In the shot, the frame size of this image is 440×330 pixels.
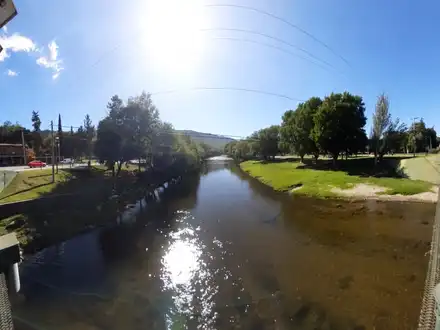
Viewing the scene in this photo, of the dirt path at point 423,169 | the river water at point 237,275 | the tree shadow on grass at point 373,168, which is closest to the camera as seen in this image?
the river water at point 237,275

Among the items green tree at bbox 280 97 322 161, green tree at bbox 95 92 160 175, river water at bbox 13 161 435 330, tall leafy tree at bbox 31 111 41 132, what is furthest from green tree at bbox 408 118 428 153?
tall leafy tree at bbox 31 111 41 132

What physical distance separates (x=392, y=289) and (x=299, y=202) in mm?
26278

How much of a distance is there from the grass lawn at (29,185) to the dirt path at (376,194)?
40.4 m

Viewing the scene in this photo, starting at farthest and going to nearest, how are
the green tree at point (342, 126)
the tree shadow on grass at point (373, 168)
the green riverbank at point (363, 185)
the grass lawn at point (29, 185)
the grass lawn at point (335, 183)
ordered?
1. the green tree at point (342, 126)
2. the tree shadow on grass at point (373, 168)
3. the grass lawn at point (335, 183)
4. the green riverbank at point (363, 185)
5. the grass lawn at point (29, 185)

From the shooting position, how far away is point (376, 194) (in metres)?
40.4

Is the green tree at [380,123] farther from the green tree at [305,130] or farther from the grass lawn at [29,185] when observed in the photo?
the grass lawn at [29,185]

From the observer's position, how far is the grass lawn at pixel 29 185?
105 feet

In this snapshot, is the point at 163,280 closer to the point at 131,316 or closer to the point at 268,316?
the point at 131,316

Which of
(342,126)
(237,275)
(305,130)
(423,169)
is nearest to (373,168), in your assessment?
(342,126)

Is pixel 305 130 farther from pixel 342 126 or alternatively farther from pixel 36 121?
pixel 36 121

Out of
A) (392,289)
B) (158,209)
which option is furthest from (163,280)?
(158,209)

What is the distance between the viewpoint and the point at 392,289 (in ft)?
49.3

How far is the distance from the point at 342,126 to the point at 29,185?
59110 millimetres

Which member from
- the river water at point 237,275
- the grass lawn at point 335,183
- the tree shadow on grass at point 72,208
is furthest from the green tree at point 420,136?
the tree shadow on grass at point 72,208
